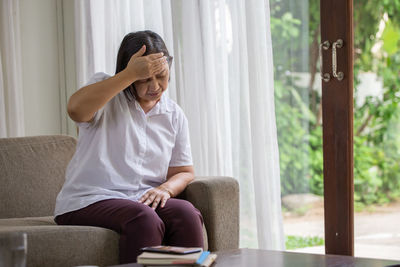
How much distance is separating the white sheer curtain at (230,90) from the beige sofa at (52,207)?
43 cm

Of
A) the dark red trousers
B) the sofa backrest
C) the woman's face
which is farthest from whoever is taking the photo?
the sofa backrest

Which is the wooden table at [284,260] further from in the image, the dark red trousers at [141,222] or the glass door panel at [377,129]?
the glass door panel at [377,129]

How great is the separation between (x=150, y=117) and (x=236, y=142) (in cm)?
63

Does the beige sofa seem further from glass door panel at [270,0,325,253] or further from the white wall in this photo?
the white wall

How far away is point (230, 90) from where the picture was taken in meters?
2.85

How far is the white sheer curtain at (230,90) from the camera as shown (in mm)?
2684

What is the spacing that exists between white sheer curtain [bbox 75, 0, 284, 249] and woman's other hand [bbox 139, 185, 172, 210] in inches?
24.8

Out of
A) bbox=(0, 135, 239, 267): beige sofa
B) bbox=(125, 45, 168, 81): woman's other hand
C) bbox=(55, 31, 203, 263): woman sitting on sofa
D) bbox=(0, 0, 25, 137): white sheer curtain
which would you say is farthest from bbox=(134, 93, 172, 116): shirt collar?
bbox=(0, 0, 25, 137): white sheer curtain

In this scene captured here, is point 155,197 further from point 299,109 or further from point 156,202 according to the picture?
point 299,109

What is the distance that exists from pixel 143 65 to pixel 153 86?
4.1 inches

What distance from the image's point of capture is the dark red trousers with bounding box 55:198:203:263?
1.95 meters

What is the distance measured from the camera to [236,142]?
2832mm

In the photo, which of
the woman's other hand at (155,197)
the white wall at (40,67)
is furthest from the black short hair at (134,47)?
the white wall at (40,67)

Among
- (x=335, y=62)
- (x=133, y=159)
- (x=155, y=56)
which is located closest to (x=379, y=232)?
(x=335, y=62)
